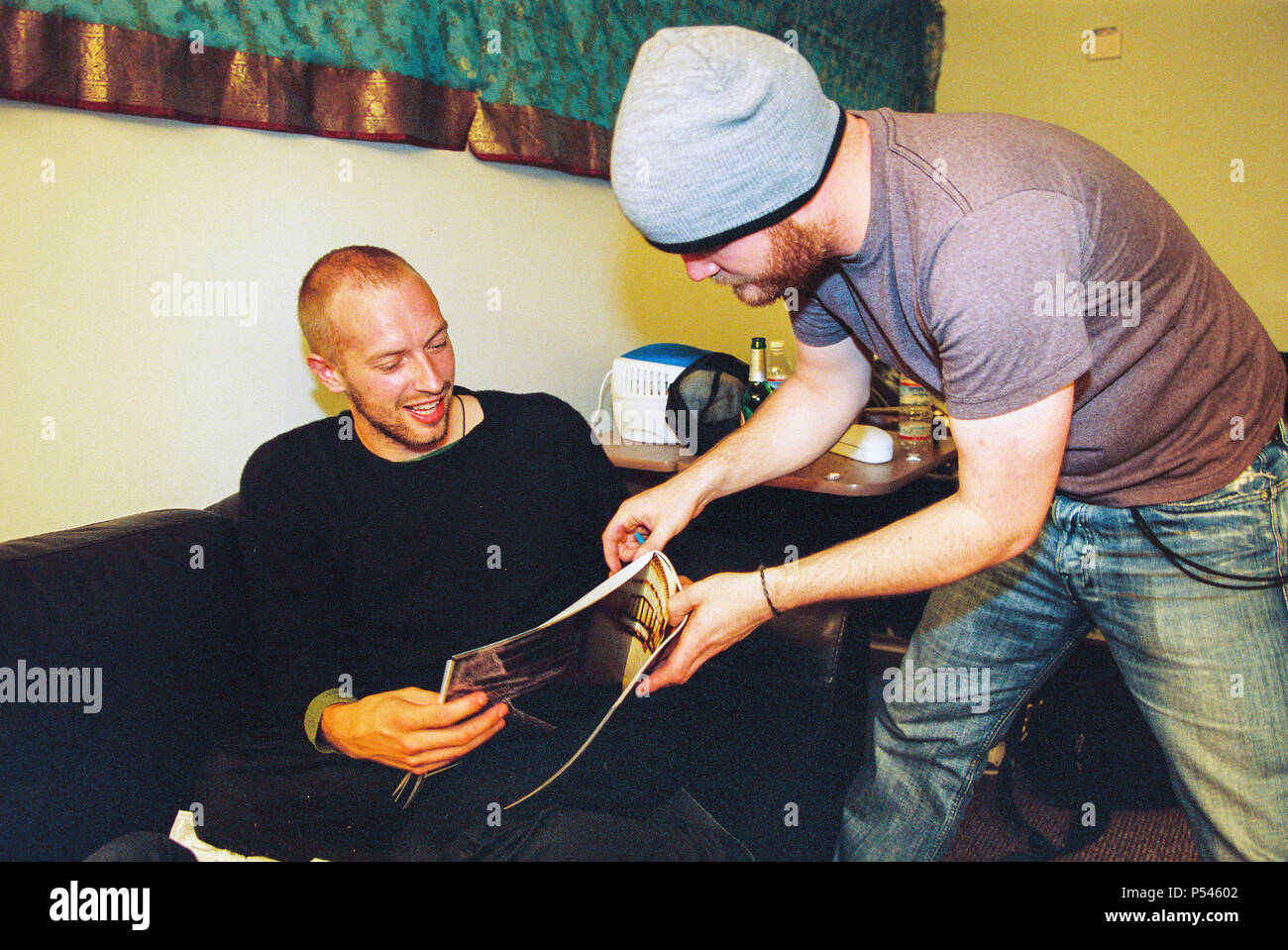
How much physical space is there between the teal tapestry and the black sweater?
56 cm

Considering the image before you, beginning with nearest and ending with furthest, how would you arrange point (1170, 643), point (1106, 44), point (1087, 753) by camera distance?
1. point (1170, 643)
2. point (1087, 753)
3. point (1106, 44)

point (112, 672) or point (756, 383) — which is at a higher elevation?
point (756, 383)

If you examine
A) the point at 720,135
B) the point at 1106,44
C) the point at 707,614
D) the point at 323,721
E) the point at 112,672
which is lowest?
the point at 323,721

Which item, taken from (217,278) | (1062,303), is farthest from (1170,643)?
(217,278)

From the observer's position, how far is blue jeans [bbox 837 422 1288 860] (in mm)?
1011

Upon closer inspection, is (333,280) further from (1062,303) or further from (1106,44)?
(1106,44)

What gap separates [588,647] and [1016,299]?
0.65 meters

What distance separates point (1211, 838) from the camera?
1.06 m

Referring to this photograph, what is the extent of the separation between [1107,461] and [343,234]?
4.45 feet

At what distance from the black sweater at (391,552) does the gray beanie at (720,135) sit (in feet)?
2.22

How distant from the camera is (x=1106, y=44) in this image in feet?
10.9

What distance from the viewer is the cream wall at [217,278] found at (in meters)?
1.21
